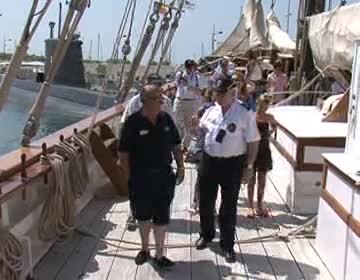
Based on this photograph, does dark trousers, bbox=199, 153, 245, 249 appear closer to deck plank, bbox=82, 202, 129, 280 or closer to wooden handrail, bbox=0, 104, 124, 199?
deck plank, bbox=82, 202, 129, 280

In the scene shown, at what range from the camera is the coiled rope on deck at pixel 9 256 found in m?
3.67

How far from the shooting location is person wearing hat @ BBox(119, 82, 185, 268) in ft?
14.4

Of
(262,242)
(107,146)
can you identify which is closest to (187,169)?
(107,146)

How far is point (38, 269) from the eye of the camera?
14.7 feet

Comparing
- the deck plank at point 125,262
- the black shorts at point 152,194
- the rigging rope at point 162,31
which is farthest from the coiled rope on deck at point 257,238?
the rigging rope at point 162,31

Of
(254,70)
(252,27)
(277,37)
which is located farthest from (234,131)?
(252,27)

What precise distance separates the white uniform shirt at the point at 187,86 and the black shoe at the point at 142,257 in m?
5.26

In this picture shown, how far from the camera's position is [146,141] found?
14.4 feet

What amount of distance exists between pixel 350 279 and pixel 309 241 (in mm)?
1243

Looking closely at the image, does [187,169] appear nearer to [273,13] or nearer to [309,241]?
[309,241]

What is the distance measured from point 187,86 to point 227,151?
511cm

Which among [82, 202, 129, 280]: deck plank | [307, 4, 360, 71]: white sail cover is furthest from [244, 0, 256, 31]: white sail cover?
[82, 202, 129, 280]: deck plank

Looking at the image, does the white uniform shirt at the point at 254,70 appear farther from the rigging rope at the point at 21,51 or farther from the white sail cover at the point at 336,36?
the rigging rope at the point at 21,51

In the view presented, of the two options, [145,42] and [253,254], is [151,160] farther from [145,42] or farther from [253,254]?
[145,42]
